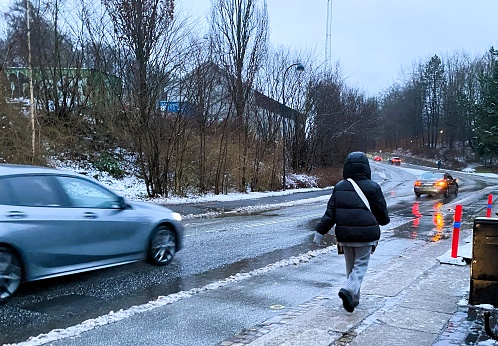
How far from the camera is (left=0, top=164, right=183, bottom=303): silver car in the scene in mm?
5742

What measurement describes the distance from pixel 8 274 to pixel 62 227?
850 mm

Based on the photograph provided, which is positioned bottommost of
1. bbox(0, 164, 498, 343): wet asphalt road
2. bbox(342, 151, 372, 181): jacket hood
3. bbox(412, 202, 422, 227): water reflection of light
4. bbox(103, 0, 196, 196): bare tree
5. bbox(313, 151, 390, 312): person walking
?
bbox(412, 202, 422, 227): water reflection of light

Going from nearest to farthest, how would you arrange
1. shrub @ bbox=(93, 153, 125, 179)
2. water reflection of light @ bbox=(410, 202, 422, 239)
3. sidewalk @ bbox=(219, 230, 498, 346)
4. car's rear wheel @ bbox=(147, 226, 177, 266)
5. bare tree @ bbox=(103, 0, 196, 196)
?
sidewalk @ bbox=(219, 230, 498, 346) → car's rear wheel @ bbox=(147, 226, 177, 266) → water reflection of light @ bbox=(410, 202, 422, 239) → bare tree @ bbox=(103, 0, 196, 196) → shrub @ bbox=(93, 153, 125, 179)

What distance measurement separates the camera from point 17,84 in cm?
2875

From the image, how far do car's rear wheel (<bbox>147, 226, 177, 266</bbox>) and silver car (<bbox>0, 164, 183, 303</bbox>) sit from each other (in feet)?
0.05

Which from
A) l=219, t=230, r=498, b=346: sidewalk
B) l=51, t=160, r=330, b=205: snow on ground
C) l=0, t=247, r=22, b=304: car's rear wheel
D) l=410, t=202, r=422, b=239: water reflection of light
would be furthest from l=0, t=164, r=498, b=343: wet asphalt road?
l=51, t=160, r=330, b=205: snow on ground

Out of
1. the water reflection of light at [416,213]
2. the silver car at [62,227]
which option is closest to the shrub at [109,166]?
the water reflection of light at [416,213]

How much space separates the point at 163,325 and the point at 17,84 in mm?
27839

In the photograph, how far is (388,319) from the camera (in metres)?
5.21

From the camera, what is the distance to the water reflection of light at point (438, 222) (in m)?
12.7

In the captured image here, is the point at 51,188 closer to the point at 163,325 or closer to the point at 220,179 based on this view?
the point at 163,325

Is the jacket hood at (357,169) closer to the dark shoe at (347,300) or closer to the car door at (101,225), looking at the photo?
the dark shoe at (347,300)

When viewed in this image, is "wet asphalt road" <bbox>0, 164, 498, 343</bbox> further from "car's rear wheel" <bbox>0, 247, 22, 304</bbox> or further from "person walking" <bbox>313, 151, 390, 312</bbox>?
"person walking" <bbox>313, 151, 390, 312</bbox>

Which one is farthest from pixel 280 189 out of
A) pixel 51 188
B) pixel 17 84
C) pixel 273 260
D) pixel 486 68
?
pixel 486 68
